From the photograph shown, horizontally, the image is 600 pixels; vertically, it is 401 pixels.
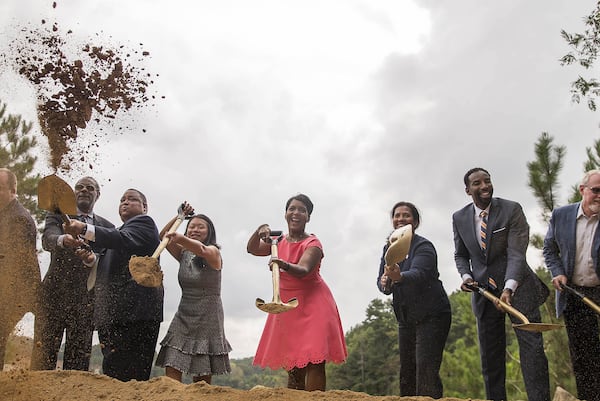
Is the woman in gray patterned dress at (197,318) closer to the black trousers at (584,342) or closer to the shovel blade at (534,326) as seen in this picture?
the shovel blade at (534,326)

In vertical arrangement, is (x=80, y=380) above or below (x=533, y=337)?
below

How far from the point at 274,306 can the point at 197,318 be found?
698mm

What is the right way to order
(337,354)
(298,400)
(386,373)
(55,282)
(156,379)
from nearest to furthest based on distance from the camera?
1. (298,400)
2. (156,379)
3. (337,354)
4. (55,282)
5. (386,373)

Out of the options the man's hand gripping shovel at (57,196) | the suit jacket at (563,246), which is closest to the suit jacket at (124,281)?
the man's hand gripping shovel at (57,196)

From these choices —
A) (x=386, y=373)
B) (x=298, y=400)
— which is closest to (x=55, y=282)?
(x=298, y=400)

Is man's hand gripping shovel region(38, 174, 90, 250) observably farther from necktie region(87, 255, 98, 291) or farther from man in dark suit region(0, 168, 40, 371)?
necktie region(87, 255, 98, 291)

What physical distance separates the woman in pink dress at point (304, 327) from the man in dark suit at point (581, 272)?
5.01ft

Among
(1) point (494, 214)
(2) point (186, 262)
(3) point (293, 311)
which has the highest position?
(1) point (494, 214)

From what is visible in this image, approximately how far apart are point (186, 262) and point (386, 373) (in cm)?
2452

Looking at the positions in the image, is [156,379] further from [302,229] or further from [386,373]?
[386,373]

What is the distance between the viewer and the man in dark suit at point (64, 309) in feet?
12.7

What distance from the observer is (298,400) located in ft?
10.1

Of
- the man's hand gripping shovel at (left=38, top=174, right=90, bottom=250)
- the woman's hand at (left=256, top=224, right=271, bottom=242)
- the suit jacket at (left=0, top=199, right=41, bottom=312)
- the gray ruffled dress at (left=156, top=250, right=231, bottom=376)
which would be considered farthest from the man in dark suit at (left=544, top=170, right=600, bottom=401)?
the suit jacket at (left=0, top=199, right=41, bottom=312)

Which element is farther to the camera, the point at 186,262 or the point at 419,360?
the point at 186,262
